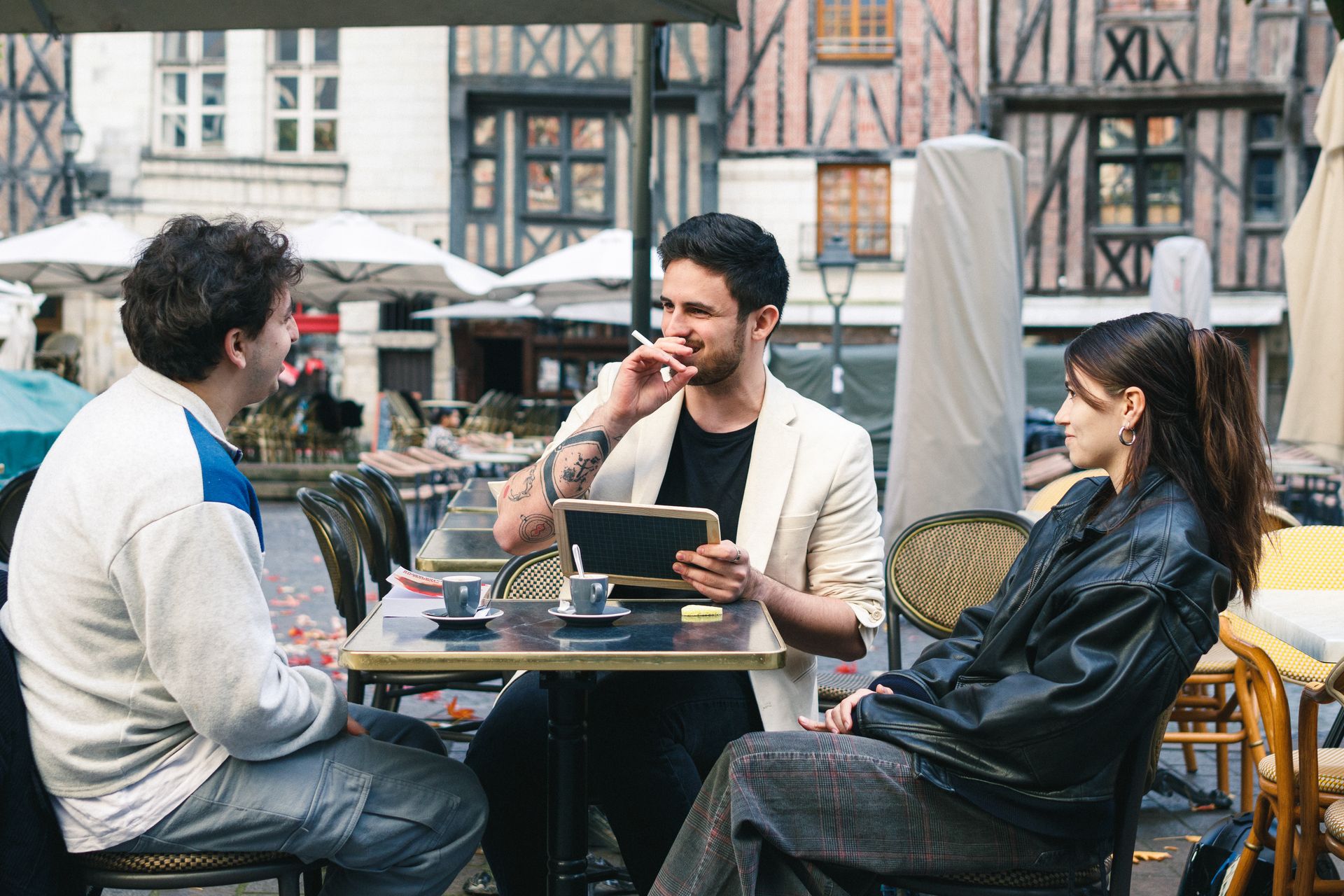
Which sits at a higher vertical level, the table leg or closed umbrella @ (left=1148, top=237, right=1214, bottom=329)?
closed umbrella @ (left=1148, top=237, right=1214, bottom=329)

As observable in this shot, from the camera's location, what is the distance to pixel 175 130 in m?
22.9

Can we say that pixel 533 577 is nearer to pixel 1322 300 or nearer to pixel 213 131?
pixel 1322 300

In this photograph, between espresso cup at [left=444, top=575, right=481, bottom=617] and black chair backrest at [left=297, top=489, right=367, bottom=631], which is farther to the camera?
black chair backrest at [left=297, top=489, right=367, bottom=631]

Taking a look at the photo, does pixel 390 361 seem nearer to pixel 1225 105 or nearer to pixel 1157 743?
pixel 1225 105

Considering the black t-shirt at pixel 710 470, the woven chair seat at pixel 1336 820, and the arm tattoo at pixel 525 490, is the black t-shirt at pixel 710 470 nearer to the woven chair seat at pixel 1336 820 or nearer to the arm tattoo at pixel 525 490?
the arm tattoo at pixel 525 490

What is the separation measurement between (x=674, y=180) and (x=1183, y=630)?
67.6 ft

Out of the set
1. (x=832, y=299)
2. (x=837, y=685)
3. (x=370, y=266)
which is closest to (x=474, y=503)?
(x=837, y=685)

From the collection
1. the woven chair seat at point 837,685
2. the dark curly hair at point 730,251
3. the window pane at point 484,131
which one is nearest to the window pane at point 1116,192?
the window pane at point 484,131

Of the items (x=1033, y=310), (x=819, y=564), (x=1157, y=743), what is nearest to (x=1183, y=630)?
(x=1157, y=743)

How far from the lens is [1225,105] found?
2150 cm

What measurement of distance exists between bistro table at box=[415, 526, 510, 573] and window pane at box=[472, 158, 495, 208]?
737 inches

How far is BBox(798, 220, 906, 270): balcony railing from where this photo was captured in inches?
880

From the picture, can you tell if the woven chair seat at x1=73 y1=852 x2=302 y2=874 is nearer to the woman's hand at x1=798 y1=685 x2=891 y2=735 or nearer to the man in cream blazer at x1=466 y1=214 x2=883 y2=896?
the man in cream blazer at x1=466 y1=214 x2=883 y2=896

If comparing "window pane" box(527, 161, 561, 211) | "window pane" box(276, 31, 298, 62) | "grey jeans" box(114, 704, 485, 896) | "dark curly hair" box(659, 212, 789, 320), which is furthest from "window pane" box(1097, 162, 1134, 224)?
"grey jeans" box(114, 704, 485, 896)
